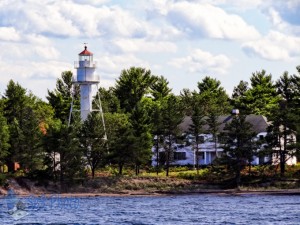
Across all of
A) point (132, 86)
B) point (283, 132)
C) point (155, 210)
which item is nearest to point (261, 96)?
point (132, 86)

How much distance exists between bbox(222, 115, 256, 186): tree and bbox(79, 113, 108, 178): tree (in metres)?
15.6

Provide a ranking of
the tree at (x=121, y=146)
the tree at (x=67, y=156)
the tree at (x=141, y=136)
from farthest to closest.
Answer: the tree at (x=141, y=136) → the tree at (x=121, y=146) → the tree at (x=67, y=156)

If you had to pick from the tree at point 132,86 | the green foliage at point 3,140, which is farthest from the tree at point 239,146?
the tree at point 132,86

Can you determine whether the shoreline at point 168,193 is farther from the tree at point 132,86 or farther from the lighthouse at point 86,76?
the tree at point 132,86

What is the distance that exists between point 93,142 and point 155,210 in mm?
31776

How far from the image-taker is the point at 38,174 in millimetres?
102000

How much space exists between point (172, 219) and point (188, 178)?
4212cm

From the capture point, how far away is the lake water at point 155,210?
64562mm

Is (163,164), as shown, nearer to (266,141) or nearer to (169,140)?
(169,140)

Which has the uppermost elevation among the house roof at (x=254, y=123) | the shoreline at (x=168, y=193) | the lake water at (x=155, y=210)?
the house roof at (x=254, y=123)

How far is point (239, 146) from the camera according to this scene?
338 ft

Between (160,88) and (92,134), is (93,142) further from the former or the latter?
(160,88)

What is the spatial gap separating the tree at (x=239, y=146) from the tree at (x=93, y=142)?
1555 centimetres

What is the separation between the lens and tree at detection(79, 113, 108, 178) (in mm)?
104938
